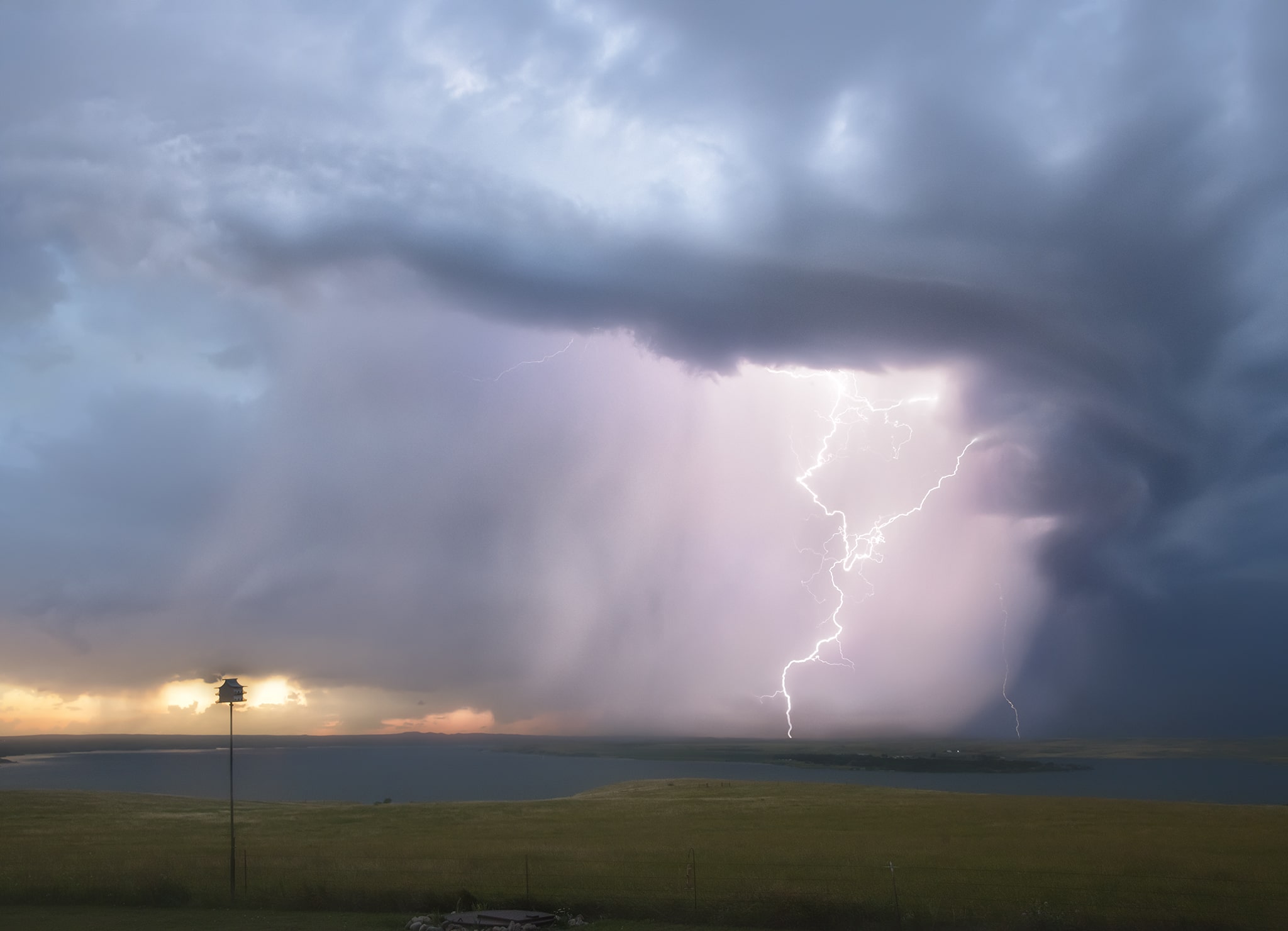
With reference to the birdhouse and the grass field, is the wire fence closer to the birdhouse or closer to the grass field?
the grass field

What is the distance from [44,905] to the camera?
88.8 feet

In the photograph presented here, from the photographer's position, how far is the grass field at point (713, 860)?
24.3 meters

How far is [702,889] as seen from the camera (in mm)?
26719

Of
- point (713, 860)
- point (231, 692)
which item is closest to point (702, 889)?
point (713, 860)

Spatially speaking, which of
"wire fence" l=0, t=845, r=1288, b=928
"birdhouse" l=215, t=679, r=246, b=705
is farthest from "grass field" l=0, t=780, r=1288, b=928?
"birdhouse" l=215, t=679, r=246, b=705

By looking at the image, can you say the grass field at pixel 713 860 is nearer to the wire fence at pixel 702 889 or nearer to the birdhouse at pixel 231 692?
the wire fence at pixel 702 889

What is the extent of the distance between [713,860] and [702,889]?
34.4 feet

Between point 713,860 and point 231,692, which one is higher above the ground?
point 231,692

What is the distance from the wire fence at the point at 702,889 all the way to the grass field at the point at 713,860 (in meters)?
0.09

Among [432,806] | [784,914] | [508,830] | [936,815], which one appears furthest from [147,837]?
[936,815]

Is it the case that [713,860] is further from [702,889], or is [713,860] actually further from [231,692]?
[231,692]

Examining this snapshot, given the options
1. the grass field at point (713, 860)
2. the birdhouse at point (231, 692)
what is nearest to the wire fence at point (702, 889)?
the grass field at point (713, 860)

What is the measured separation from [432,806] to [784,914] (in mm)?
54862

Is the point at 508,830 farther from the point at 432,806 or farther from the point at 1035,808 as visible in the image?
the point at 1035,808
